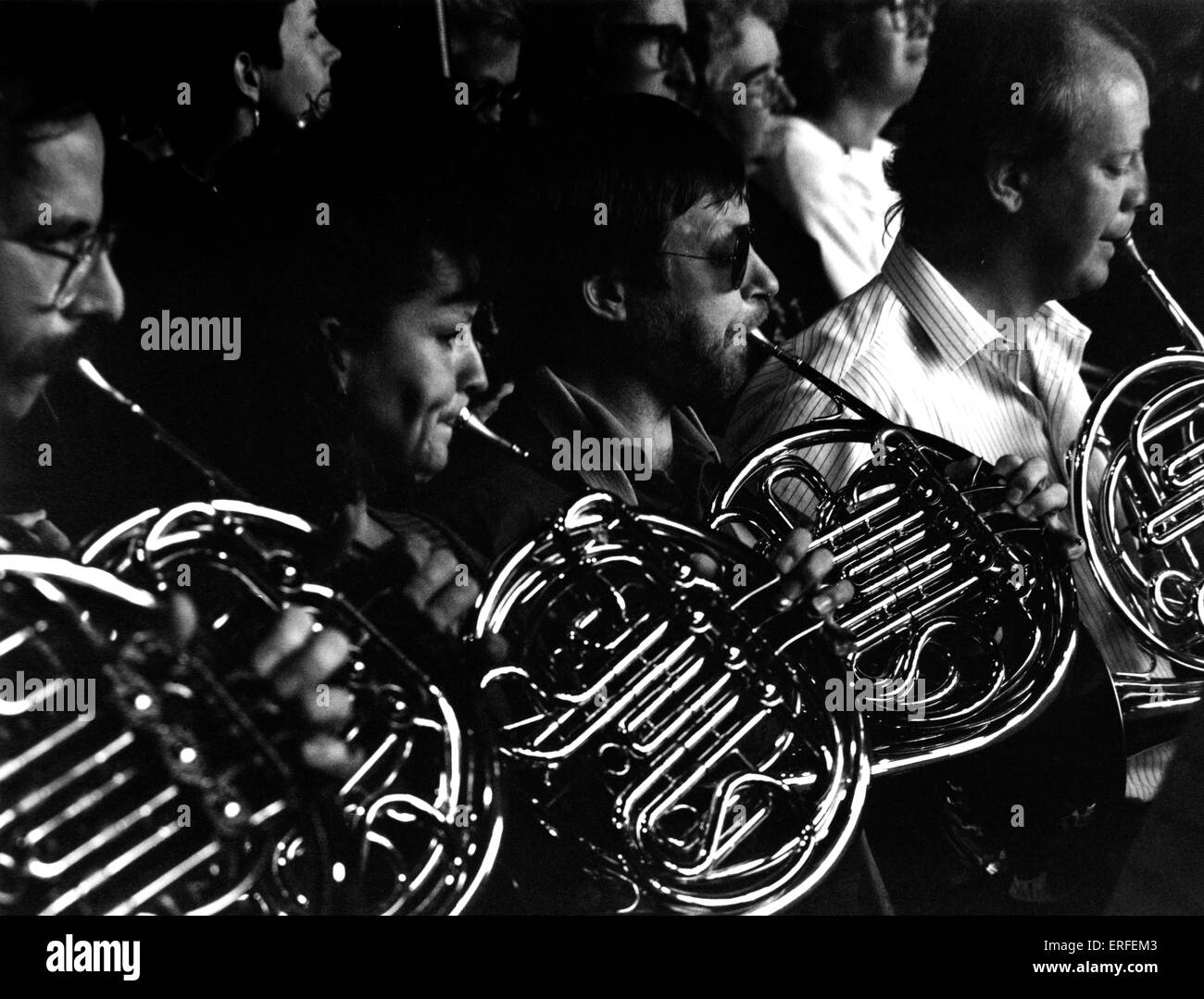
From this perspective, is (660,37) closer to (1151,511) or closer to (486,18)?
(486,18)

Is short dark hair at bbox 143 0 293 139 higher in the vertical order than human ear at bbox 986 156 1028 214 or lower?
higher

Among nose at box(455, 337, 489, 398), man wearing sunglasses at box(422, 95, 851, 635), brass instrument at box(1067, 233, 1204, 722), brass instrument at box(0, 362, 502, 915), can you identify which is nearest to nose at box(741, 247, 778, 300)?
man wearing sunglasses at box(422, 95, 851, 635)

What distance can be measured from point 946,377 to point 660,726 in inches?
29.8

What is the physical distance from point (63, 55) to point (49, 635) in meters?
0.91

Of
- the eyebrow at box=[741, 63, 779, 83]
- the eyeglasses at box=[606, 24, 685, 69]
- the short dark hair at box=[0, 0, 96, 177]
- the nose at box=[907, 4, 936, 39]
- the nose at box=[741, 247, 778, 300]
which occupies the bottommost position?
the nose at box=[741, 247, 778, 300]

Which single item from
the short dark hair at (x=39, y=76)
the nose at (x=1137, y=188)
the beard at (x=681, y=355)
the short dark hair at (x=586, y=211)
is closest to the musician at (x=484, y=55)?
the short dark hair at (x=586, y=211)

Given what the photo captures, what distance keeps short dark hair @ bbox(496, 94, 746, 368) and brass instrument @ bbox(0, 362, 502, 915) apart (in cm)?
51

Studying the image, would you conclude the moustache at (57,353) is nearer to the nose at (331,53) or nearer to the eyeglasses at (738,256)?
the nose at (331,53)

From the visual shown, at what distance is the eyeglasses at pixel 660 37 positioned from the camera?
7.07 ft

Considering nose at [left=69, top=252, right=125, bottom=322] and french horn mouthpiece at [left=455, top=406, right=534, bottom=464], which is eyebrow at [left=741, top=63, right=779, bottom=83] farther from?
nose at [left=69, top=252, right=125, bottom=322]

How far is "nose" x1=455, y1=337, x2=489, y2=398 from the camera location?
2.09 metres

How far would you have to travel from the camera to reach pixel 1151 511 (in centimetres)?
219

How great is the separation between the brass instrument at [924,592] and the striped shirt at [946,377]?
8 centimetres
